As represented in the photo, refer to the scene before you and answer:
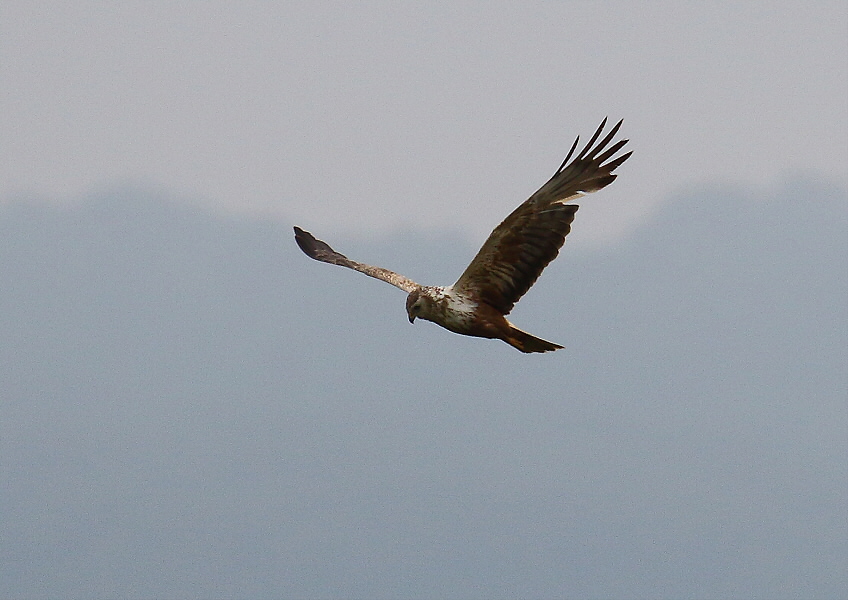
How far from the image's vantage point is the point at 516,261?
1422cm

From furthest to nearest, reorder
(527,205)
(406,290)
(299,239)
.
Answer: (299,239), (406,290), (527,205)

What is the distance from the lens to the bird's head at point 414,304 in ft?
48.1

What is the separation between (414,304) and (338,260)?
136 inches

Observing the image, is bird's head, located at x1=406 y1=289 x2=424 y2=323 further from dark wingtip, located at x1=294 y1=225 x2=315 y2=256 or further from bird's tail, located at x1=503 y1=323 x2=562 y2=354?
dark wingtip, located at x1=294 y1=225 x2=315 y2=256

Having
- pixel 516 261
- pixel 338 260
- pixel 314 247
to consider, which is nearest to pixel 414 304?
pixel 516 261

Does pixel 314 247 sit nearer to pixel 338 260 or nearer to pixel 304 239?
pixel 304 239

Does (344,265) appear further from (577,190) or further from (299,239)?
(577,190)

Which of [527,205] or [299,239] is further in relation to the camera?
[299,239]

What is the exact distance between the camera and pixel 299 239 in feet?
62.3

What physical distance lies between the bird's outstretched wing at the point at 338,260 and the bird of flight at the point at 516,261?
3.15ft

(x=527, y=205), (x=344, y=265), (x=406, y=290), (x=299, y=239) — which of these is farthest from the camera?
(x=299, y=239)

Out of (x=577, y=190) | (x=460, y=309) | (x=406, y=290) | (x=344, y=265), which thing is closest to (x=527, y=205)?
(x=577, y=190)

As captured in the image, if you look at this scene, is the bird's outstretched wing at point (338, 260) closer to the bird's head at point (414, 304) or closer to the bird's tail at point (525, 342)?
the bird's head at point (414, 304)

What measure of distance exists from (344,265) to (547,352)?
406 centimetres
